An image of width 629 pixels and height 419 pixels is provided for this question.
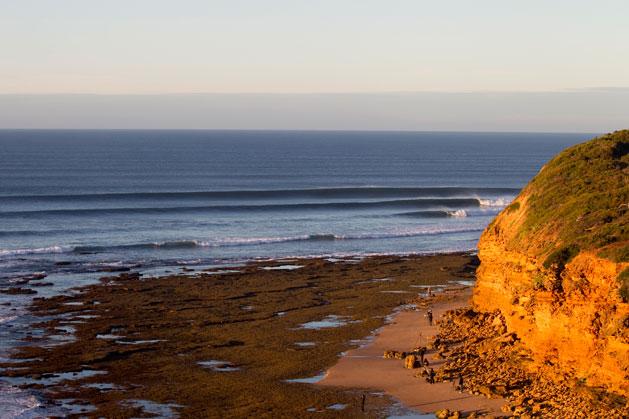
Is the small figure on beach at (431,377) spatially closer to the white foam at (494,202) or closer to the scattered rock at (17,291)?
the scattered rock at (17,291)

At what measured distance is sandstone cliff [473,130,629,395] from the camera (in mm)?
22672

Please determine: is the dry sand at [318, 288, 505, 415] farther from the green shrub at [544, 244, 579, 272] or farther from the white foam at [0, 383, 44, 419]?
the white foam at [0, 383, 44, 419]

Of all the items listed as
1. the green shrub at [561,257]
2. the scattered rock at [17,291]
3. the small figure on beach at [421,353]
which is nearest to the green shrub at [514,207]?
the green shrub at [561,257]

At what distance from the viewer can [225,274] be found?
46.2 metres

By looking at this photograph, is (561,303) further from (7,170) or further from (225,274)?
(7,170)

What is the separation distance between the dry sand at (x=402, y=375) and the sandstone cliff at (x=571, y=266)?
2721 millimetres

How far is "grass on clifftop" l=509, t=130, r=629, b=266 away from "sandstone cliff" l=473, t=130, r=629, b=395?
35 millimetres

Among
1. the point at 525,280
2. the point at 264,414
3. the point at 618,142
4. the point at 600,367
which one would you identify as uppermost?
the point at 618,142

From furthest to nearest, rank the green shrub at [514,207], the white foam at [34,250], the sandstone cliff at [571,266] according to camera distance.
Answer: the white foam at [34,250] < the green shrub at [514,207] < the sandstone cliff at [571,266]

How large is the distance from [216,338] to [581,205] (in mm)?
14528

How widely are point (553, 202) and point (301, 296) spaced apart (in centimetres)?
1479

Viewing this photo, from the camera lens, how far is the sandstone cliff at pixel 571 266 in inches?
893

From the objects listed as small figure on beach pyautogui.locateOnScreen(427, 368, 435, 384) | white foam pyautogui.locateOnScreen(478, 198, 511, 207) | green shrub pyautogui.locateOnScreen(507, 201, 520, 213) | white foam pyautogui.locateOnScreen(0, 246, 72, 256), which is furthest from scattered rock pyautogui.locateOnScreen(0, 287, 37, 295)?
white foam pyautogui.locateOnScreen(478, 198, 511, 207)

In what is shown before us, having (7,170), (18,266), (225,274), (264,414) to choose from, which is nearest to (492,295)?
(264,414)
